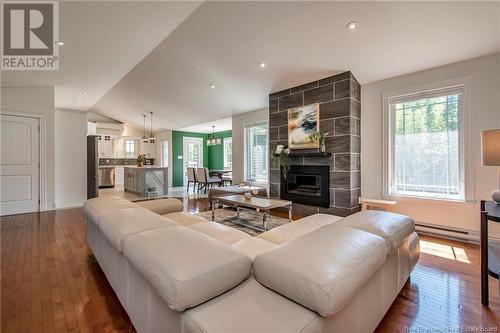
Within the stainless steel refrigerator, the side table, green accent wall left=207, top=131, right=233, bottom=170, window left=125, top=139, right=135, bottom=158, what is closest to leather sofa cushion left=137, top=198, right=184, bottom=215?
the side table

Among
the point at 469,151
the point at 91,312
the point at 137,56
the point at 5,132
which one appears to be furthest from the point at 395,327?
the point at 5,132

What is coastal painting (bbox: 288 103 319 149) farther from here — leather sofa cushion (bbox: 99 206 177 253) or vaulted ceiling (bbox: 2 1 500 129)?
leather sofa cushion (bbox: 99 206 177 253)

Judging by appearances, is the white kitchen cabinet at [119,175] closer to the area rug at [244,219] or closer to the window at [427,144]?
the area rug at [244,219]

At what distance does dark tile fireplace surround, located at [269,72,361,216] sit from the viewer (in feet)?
13.1

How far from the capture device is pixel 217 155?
36.1ft

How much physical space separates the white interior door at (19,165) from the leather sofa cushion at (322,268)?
5.91 m

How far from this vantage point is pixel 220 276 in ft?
3.26

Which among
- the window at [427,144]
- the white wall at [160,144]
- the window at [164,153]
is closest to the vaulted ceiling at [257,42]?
the window at [427,144]

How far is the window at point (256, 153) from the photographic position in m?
6.43

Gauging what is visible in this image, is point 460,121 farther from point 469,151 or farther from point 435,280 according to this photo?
point 435,280

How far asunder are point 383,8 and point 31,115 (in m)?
6.50

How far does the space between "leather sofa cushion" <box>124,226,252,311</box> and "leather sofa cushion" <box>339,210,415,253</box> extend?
863 millimetres

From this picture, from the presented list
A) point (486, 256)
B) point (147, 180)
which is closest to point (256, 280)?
point (486, 256)


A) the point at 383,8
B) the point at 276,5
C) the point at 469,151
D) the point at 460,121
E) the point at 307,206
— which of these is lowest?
the point at 307,206
